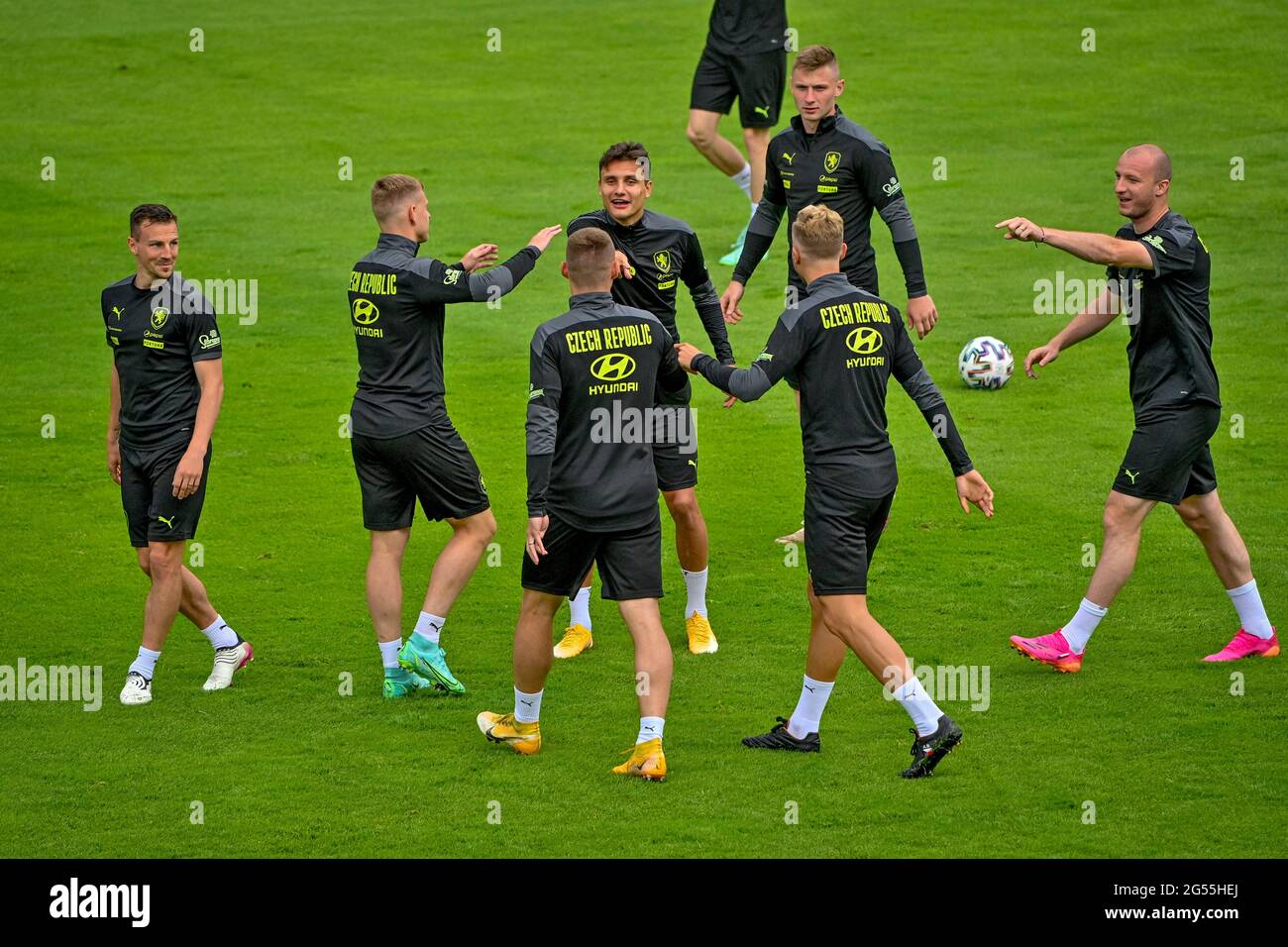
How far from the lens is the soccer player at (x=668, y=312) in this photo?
9797 millimetres

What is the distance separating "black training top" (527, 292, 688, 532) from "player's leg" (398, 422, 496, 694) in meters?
1.17

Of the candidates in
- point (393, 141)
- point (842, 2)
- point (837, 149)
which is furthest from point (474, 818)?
point (842, 2)

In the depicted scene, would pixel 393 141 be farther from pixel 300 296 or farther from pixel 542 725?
pixel 542 725

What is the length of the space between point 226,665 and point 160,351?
180 cm

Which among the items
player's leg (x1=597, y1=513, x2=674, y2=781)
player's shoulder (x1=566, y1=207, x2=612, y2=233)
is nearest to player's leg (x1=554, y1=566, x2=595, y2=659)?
player's leg (x1=597, y1=513, x2=674, y2=781)

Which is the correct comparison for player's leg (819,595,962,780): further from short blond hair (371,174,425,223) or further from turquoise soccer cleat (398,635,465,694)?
short blond hair (371,174,425,223)

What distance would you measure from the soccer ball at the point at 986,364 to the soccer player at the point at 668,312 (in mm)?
4744

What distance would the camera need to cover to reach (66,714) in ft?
29.8

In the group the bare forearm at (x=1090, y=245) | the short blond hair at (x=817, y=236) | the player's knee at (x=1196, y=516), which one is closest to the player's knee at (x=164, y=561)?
the short blond hair at (x=817, y=236)

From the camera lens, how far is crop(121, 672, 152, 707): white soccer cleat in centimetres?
923

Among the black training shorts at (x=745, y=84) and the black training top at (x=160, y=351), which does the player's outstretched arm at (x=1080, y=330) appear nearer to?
the black training top at (x=160, y=351)

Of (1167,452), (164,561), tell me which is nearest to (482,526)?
(164,561)

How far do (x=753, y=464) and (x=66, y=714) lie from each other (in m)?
5.89

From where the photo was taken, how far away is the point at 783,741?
8469mm
